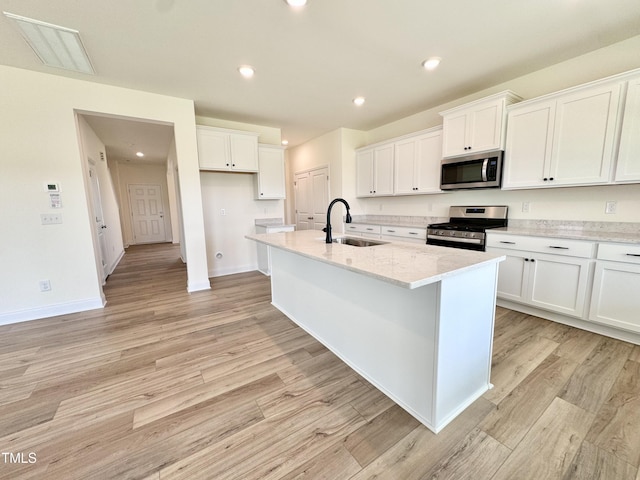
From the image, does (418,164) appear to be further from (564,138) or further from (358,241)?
(358,241)

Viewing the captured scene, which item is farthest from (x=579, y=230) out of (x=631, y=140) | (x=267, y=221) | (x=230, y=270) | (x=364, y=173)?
(x=230, y=270)

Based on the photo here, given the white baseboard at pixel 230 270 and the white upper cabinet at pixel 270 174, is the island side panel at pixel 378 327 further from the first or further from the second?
the white baseboard at pixel 230 270

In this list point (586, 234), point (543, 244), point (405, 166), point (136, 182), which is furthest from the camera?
point (136, 182)

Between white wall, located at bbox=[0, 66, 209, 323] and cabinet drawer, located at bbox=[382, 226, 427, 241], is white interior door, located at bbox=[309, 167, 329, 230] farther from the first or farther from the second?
white wall, located at bbox=[0, 66, 209, 323]

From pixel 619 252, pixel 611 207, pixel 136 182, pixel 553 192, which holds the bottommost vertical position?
pixel 619 252

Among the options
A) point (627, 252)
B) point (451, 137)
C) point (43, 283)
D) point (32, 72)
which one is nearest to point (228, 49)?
point (32, 72)

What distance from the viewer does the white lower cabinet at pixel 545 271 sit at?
2344mm

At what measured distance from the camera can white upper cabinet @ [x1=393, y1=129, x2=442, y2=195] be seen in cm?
373

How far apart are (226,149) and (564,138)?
13.9 ft

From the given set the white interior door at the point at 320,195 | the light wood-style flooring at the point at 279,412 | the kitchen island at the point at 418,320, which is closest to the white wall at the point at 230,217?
the white interior door at the point at 320,195

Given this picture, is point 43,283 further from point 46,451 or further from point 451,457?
point 451,457

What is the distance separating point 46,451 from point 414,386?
6.64 ft

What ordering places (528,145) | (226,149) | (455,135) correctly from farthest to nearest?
1. (226,149)
2. (455,135)
3. (528,145)

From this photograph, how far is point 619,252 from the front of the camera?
2.13 meters
